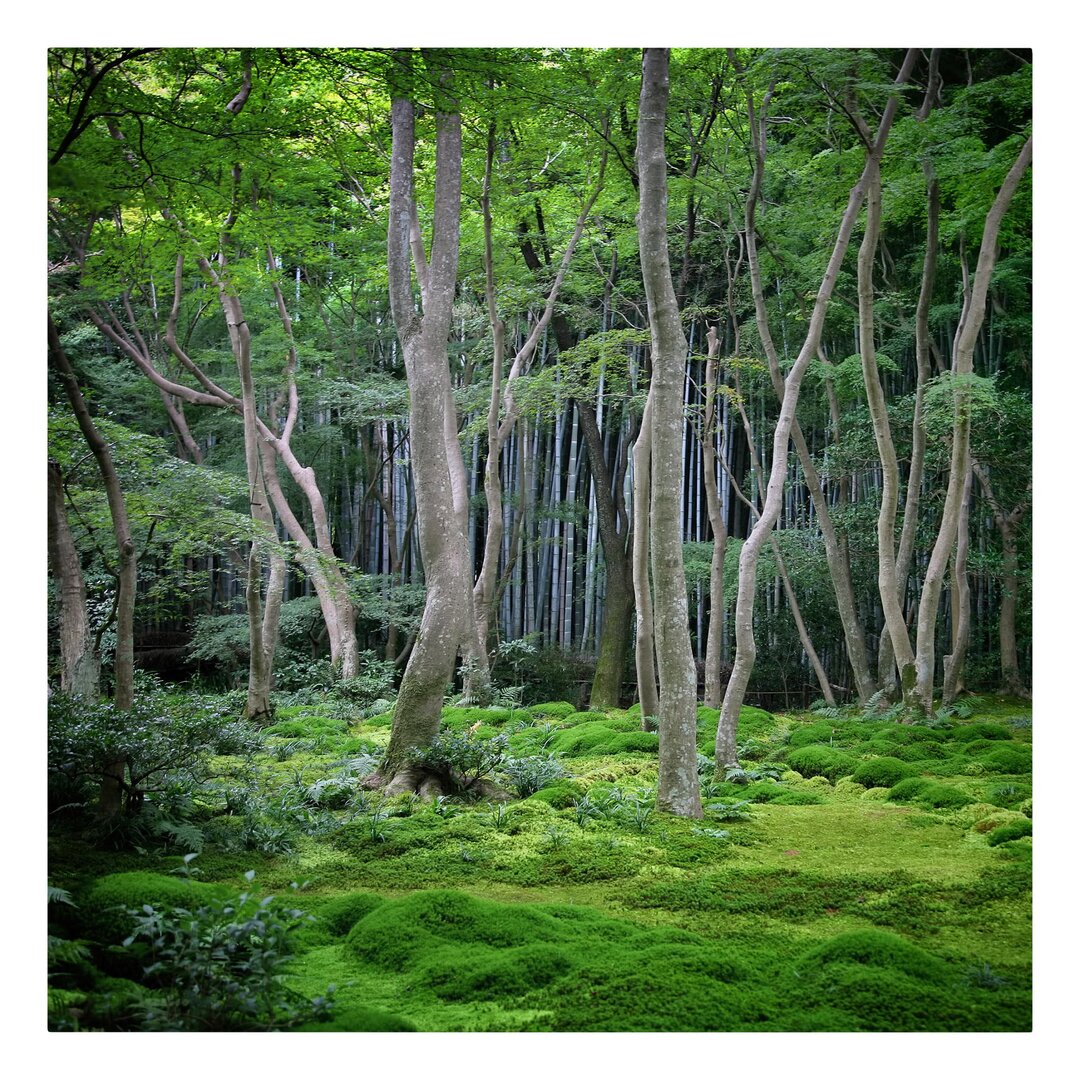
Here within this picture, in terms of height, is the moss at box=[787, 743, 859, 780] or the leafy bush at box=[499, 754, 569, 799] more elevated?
the leafy bush at box=[499, 754, 569, 799]

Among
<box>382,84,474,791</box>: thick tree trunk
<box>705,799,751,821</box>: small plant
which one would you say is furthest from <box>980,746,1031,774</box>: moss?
<box>382,84,474,791</box>: thick tree trunk

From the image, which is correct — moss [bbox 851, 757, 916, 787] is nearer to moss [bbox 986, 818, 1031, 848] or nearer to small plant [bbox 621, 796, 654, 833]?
moss [bbox 986, 818, 1031, 848]

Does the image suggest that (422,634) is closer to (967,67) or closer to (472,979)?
(472,979)

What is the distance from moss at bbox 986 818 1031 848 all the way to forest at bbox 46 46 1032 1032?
0.01m

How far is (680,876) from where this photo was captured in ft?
9.83

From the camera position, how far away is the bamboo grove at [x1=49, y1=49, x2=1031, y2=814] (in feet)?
12.8

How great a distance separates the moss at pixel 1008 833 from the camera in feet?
10.8

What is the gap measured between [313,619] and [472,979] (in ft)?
28.5

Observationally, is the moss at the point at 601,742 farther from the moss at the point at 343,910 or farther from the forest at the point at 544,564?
the moss at the point at 343,910

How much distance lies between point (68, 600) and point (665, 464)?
3106 mm

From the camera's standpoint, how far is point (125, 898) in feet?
8.09

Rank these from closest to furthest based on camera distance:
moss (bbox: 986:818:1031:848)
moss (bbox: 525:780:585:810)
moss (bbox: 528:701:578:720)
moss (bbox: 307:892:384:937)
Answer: moss (bbox: 307:892:384:937)
moss (bbox: 986:818:1031:848)
moss (bbox: 525:780:585:810)
moss (bbox: 528:701:578:720)

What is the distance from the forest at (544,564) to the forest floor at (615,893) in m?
0.02

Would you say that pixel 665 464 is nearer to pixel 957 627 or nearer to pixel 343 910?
pixel 343 910
